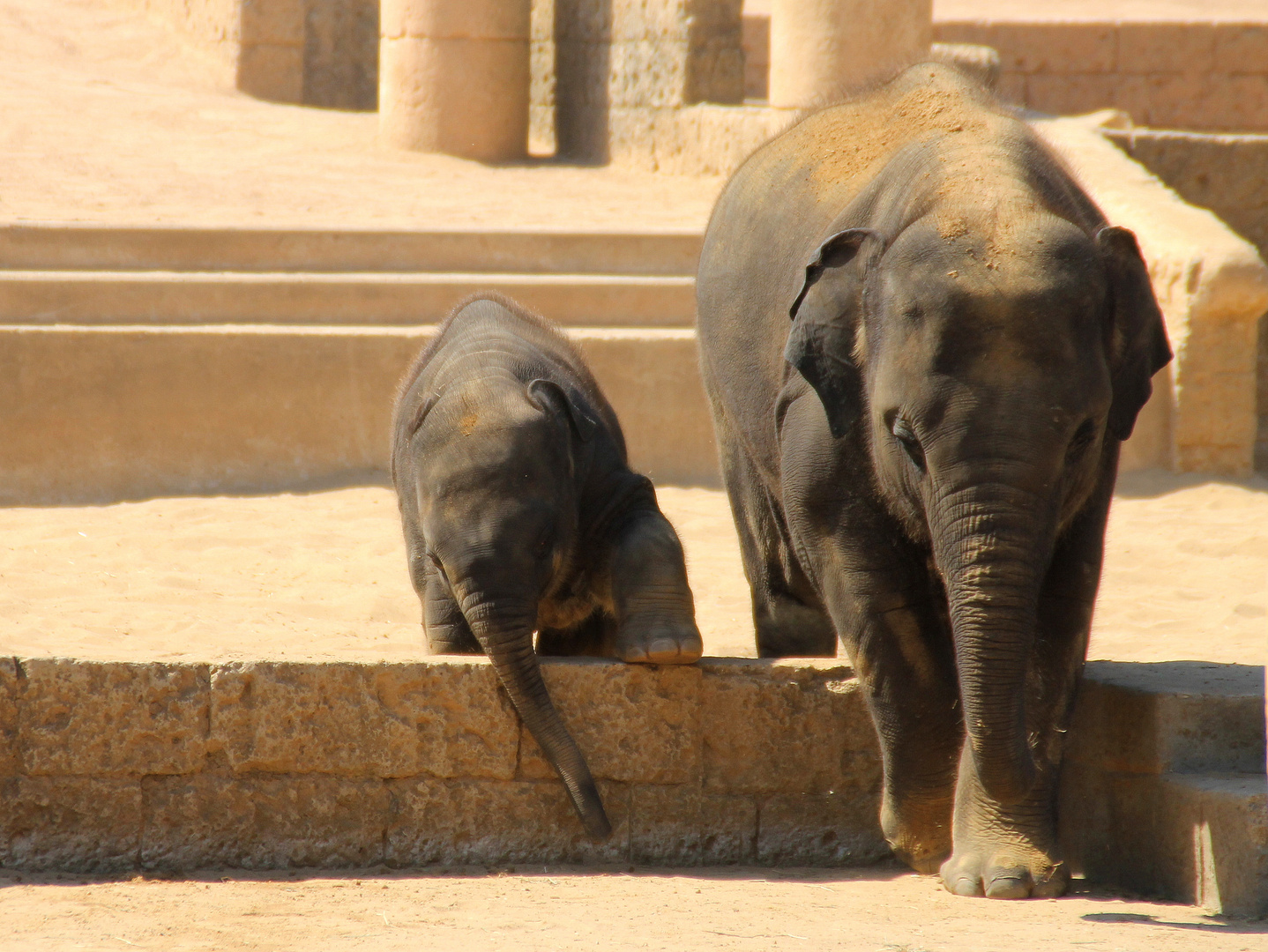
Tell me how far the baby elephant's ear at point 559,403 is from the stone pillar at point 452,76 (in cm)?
984

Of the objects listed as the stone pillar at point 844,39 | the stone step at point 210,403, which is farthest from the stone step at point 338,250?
the stone pillar at point 844,39

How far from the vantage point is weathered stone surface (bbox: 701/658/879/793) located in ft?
15.1

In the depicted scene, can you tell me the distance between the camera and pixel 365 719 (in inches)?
175

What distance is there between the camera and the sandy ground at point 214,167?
11.3 meters

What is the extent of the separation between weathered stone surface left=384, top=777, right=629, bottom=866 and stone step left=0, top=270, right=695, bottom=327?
16.1 ft

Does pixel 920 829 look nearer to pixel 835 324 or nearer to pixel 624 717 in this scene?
pixel 624 717

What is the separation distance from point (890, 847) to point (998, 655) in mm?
1115

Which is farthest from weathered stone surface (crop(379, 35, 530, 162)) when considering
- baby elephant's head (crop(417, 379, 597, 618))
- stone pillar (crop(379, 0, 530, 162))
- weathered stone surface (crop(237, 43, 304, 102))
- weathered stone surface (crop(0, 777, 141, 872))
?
weathered stone surface (crop(0, 777, 141, 872))

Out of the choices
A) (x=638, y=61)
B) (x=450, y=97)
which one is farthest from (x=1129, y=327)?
(x=450, y=97)

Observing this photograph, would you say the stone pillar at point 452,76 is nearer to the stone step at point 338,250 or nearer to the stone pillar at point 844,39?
the stone pillar at point 844,39

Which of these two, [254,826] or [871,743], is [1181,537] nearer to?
[871,743]

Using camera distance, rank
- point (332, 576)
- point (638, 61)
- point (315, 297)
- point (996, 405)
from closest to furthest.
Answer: point (996, 405)
point (332, 576)
point (315, 297)
point (638, 61)

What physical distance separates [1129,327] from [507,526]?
1.71 m

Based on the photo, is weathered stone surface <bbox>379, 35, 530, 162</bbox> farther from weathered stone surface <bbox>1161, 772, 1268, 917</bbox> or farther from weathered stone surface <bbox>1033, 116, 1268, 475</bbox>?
weathered stone surface <bbox>1161, 772, 1268, 917</bbox>
